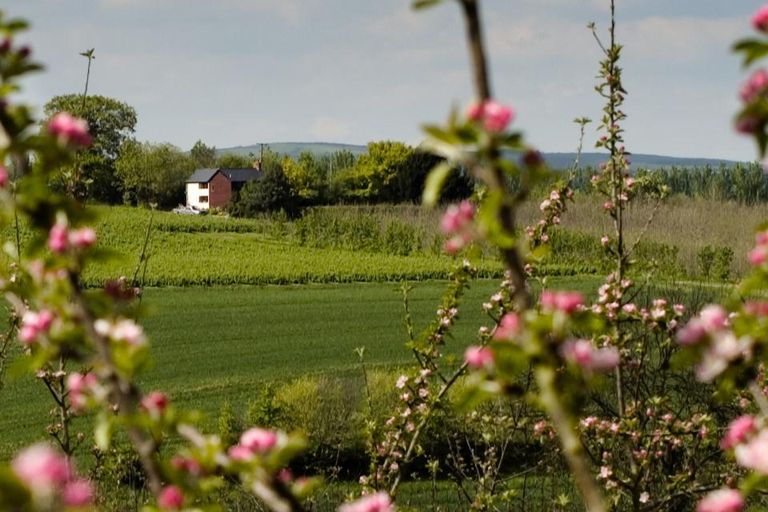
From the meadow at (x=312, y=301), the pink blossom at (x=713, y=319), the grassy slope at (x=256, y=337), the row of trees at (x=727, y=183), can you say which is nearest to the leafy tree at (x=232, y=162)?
the row of trees at (x=727, y=183)

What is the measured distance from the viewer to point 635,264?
512 cm

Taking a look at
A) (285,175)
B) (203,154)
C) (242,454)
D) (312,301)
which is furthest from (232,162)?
(242,454)

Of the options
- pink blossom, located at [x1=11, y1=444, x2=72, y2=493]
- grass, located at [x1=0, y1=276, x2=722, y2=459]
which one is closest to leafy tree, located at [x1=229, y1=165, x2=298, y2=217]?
grass, located at [x1=0, y1=276, x2=722, y2=459]

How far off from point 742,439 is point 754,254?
0.34m

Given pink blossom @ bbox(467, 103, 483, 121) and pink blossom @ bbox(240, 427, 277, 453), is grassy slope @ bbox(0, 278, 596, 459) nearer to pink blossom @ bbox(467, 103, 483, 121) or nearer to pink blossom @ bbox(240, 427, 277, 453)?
pink blossom @ bbox(240, 427, 277, 453)

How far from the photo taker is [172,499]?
4.34ft

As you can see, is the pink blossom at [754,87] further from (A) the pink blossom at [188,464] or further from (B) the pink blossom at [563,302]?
(A) the pink blossom at [188,464]

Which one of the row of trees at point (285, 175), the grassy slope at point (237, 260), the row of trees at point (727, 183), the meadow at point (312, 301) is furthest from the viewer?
the row of trees at point (285, 175)

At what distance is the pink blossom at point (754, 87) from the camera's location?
5.35ft

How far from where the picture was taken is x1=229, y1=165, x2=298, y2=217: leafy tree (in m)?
56.5

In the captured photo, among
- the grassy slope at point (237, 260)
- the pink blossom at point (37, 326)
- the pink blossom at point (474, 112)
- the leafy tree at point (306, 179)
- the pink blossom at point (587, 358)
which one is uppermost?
the leafy tree at point (306, 179)

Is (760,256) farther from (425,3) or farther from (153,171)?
(153,171)

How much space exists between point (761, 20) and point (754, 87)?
0.40 ft

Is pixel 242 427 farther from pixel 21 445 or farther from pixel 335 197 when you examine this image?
pixel 335 197
